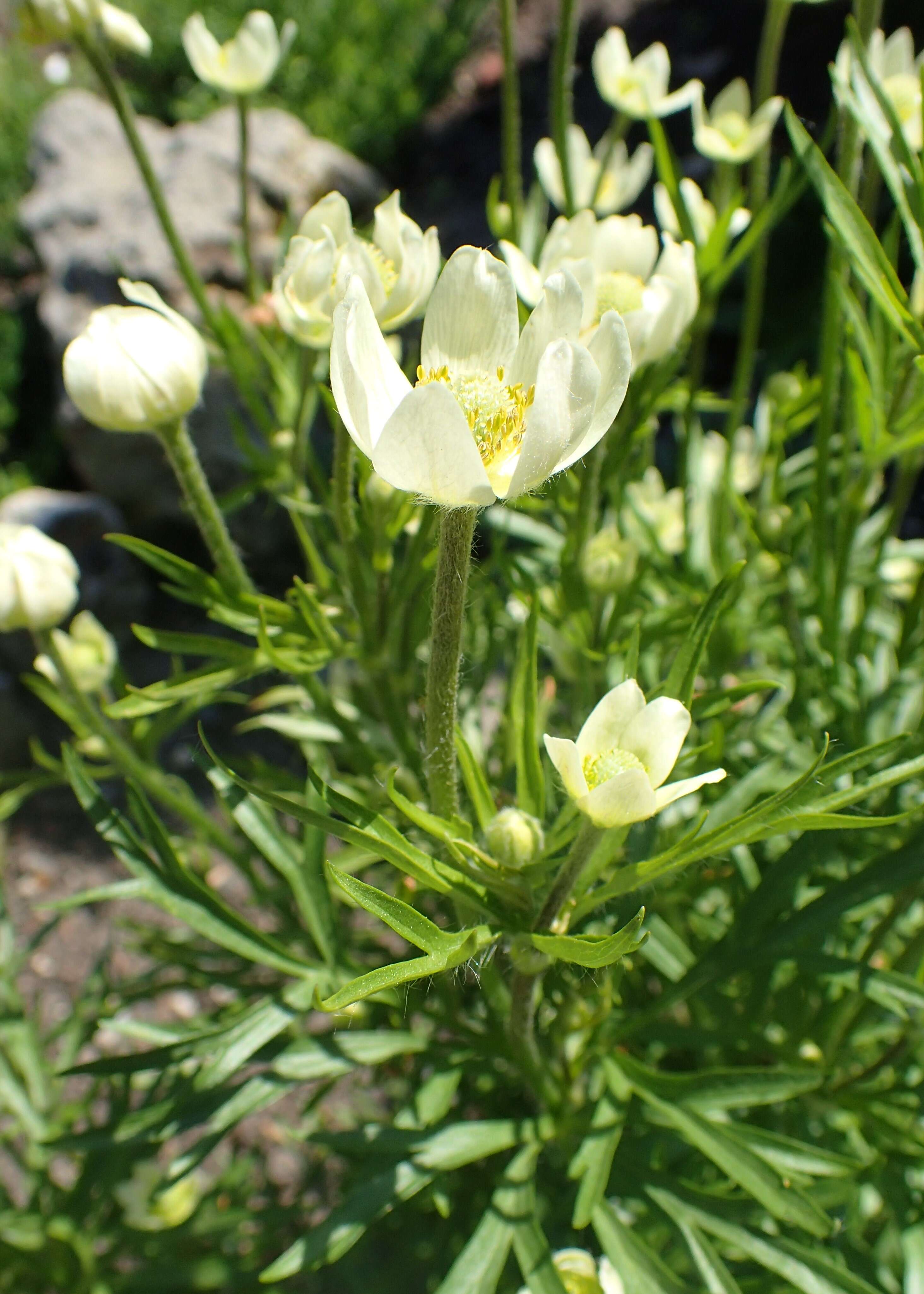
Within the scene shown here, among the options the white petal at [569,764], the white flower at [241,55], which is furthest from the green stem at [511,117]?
the white petal at [569,764]

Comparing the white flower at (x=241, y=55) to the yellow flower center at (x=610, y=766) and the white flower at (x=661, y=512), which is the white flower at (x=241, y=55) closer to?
the white flower at (x=661, y=512)

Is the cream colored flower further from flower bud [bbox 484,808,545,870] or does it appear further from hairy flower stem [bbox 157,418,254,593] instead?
hairy flower stem [bbox 157,418,254,593]

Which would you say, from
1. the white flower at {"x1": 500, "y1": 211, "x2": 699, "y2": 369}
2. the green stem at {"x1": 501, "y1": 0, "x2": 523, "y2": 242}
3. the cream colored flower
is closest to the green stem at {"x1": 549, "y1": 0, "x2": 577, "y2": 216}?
the green stem at {"x1": 501, "y1": 0, "x2": 523, "y2": 242}

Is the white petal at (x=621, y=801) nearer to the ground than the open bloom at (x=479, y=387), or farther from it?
nearer to the ground

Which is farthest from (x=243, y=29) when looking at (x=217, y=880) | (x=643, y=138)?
(x=643, y=138)

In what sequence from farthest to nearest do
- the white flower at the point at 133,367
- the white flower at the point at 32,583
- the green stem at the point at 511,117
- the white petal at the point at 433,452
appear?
the green stem at the point at 511,117 < the white flower at the point at 32,583 < the white flower at the point at 133,367 < the white petal at the point at 433,452
